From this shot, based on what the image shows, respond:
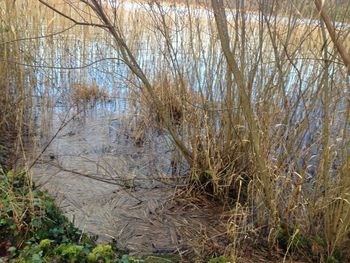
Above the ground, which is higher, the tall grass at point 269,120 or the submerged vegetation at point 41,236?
the tall grass at point 269,120

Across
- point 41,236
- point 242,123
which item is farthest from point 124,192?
point 242,123

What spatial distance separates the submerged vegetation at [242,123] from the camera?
231cm

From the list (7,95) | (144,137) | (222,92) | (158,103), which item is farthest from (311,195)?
(7,95)

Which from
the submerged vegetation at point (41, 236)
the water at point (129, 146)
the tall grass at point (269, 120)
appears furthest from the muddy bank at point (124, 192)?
the tall grass at point (269, 120)

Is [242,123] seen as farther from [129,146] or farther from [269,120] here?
[129,146]

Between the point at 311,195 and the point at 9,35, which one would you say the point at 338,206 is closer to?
the point at 311,195

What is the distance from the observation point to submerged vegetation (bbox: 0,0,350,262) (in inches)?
90.8

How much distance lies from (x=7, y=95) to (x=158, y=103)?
63.2 inches

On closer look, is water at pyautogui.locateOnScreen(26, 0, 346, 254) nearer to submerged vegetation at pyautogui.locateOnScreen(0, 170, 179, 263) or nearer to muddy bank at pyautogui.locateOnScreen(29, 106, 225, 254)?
muddy bank at pyautogui.locateOnScreen(29, 106, 225, 254)

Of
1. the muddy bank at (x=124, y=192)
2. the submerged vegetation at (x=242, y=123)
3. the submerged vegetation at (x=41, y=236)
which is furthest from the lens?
the muddy bank at (x=124, y=192)

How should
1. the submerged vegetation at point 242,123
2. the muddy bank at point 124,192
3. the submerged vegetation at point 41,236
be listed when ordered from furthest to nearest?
the muddy bank at point 124,192 < the submerged vegetation at point 242,123 < the submerged vegetation at point 41,236

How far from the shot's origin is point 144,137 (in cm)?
419

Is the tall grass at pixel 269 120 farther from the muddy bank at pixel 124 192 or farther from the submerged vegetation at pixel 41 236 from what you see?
the submerged vegetation at pixel 41 236

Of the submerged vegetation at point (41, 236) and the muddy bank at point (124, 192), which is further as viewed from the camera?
the muddy bank at point (124, 192)
